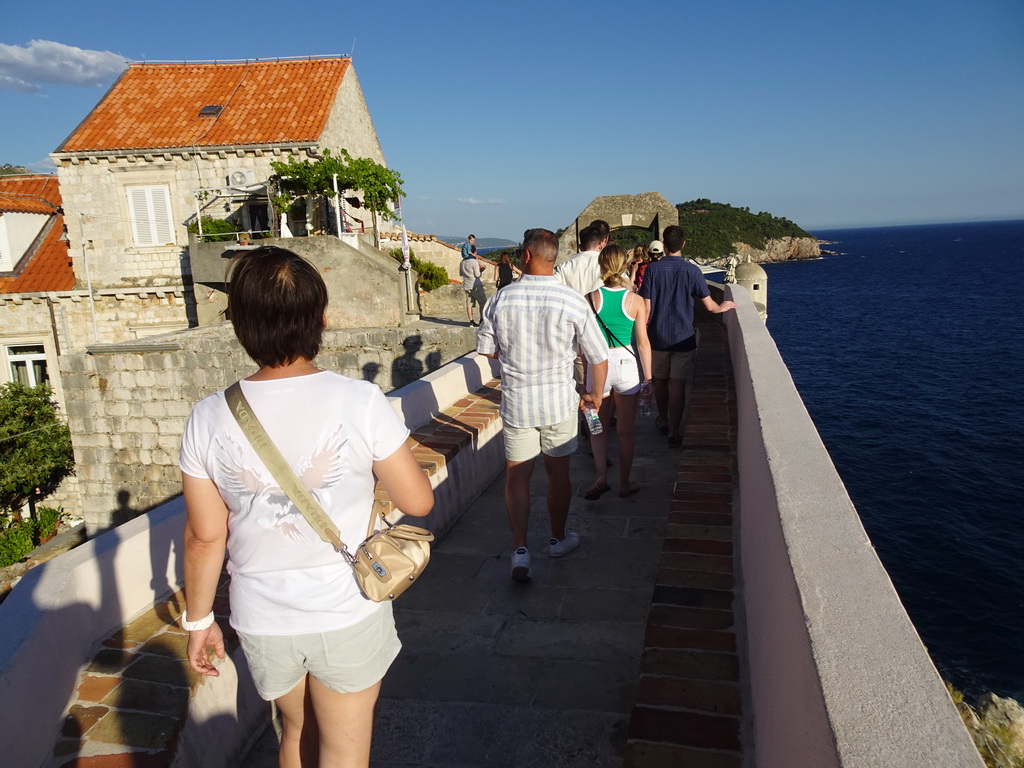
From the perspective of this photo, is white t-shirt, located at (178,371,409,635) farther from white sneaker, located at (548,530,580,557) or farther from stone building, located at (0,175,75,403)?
stone building, located at (0,175,75,403)

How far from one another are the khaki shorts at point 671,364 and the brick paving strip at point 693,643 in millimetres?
1241

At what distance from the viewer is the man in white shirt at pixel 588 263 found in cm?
508

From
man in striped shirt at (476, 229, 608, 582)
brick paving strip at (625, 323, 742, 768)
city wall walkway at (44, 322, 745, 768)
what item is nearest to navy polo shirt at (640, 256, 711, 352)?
city wall walkway at (44, 322, 745, 768)

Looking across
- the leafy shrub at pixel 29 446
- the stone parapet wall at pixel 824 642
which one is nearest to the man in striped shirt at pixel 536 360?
the stone parapet wall at pixel 824 642

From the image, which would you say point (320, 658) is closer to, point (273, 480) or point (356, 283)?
point (273, 480)

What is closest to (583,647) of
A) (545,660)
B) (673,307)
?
(545,660)

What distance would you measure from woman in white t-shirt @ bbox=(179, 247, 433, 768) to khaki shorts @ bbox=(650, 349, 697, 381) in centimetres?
402

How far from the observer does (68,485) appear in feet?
62.6

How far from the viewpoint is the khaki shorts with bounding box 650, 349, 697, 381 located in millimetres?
5520

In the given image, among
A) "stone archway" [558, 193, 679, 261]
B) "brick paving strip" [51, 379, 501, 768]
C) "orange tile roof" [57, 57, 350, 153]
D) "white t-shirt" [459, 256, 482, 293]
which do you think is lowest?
"brick paving strip" [51, 379, 501, 768]

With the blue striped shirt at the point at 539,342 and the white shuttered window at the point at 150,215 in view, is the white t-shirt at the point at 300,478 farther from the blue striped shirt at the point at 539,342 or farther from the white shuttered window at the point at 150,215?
the white shuttered window at the point at 150,215

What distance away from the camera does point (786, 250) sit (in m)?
147

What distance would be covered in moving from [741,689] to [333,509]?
1.63 meters

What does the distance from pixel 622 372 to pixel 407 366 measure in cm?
951
